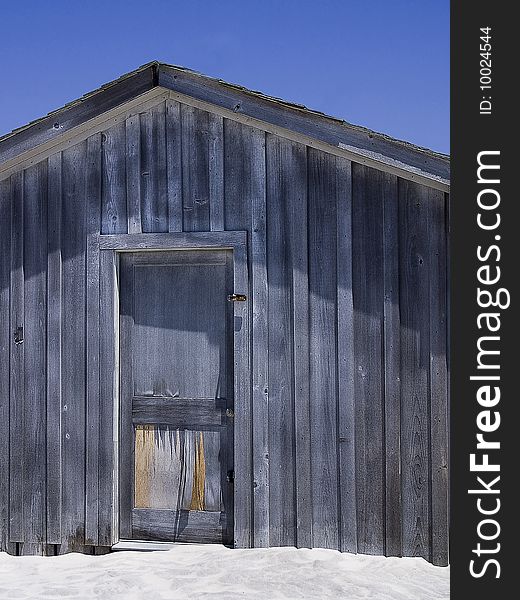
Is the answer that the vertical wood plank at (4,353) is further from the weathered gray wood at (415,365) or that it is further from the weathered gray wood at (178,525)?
the weathered gray wood at (415,365)

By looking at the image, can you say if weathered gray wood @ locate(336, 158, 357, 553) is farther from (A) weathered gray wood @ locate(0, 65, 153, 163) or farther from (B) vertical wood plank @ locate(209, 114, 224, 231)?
(A) weathered gray wood @ locate(0, 65, 153, 163)

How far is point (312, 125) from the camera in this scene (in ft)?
17.5

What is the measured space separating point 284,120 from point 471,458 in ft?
8.68

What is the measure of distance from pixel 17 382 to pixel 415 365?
295 centimetres

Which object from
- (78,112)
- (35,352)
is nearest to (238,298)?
(35,352)

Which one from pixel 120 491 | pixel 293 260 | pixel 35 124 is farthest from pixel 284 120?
pixel 120 491

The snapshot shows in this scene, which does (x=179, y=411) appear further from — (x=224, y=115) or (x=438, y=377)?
(x=224, y=115)

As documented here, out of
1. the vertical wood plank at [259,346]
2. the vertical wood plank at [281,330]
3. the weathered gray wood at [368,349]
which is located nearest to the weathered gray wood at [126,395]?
the vertical wood plank at [259,346]

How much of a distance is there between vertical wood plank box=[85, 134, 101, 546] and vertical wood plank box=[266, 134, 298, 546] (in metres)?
1.06

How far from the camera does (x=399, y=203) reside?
17.6 feet

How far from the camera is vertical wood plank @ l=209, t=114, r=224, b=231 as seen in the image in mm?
5617

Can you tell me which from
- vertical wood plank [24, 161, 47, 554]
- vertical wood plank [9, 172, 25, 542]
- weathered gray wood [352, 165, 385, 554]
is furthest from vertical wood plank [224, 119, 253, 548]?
vertical wood plank [9, 172, 25, 542]

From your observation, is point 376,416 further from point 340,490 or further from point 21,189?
point 21,189

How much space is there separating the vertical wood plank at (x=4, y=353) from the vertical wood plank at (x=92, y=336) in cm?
65
